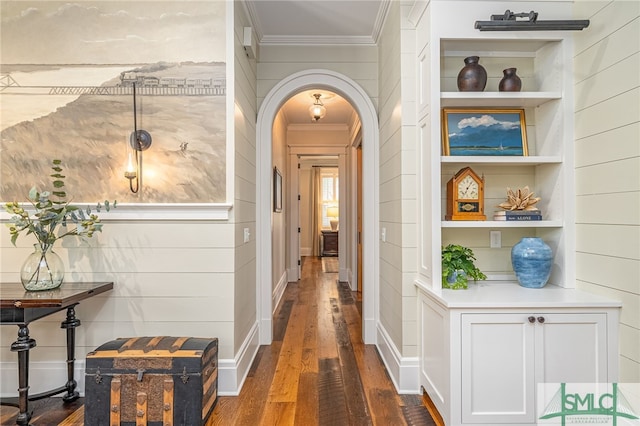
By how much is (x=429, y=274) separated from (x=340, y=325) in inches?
78.6

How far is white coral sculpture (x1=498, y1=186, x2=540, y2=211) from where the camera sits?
2.21 meters

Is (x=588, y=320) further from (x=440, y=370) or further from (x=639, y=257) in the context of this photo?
A: (x=440, y=370)

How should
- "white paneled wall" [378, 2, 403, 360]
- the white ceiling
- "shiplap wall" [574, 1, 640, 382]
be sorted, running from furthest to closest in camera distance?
the white ceiling, "white paneled wall" [378, 2, 403, 360], "shiplap wall" [574, 1, 640, 382]

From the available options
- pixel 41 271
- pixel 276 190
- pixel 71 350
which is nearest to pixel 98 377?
pixel 71 350

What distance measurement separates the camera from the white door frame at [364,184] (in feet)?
10.9

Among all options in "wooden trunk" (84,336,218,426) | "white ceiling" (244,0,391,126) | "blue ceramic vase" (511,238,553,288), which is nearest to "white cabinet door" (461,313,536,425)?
"blue ceramic vase" (511,238,553,288)

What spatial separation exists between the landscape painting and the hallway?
1.35 m

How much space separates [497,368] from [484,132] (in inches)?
55.6

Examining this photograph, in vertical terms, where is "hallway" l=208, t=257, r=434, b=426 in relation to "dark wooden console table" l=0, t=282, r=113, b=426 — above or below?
below

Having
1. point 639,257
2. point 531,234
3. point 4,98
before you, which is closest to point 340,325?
point 531,234

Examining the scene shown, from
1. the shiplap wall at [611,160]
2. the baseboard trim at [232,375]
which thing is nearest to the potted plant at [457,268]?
the shiplap wall at [611,160]

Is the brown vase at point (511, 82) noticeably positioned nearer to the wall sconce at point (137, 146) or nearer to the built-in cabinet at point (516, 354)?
the built-in cabinet at point (516, 354)

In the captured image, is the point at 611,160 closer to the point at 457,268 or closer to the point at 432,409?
the point at 457,268

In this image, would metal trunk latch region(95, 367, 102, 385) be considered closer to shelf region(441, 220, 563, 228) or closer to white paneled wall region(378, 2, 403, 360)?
white paneled wall region(378, 2, 403, 360)
